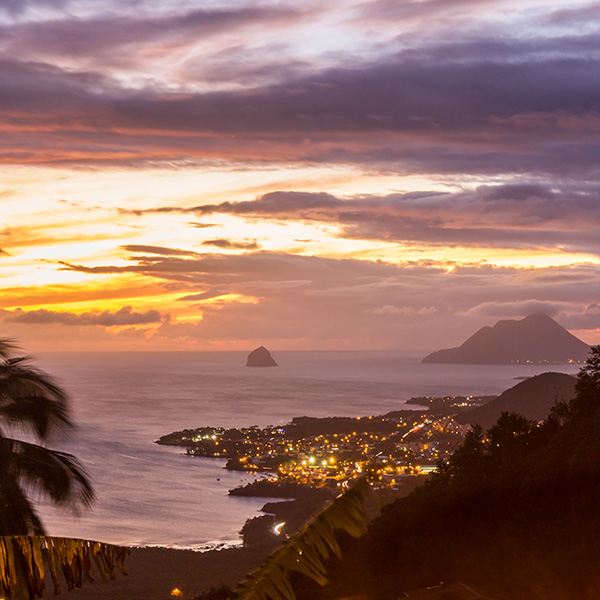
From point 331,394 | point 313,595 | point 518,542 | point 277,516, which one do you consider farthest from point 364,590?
point 331,394

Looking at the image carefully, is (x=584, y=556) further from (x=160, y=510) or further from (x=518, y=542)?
(x=160, y=510)

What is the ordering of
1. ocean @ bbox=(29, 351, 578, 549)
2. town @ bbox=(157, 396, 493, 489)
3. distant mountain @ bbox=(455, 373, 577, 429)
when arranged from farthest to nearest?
1. distant mountain @ bbox=(455, 373, 577, 429)
2. town @ bbox=(157, 396, 493, 489)
3. ocean @ bbox=(29, 351, 578, 549)

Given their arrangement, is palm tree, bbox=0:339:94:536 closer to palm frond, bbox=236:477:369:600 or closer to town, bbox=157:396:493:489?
palm frond, bbox=236:477:369:600

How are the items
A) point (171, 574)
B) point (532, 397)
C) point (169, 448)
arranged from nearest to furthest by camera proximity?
point (171, 574), point (532, 397), point (169, 448)

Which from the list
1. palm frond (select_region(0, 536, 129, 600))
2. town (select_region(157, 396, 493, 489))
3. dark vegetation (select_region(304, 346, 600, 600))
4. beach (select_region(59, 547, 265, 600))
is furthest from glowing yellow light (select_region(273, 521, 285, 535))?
palm frond (select_region(0, 536, 129, 600))

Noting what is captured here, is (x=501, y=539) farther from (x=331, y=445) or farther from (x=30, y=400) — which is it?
(x=331, y=445)

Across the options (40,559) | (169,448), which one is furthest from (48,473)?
(169,448)

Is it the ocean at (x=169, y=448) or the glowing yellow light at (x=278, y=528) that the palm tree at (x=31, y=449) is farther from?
the glowing yellow light at (x=278, y=528)

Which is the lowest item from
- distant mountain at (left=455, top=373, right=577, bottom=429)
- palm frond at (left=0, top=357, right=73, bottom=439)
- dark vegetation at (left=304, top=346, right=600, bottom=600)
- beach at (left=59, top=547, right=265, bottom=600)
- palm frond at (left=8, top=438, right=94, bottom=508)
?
beach at (left=59, top=547, right=265, bottom=600)
